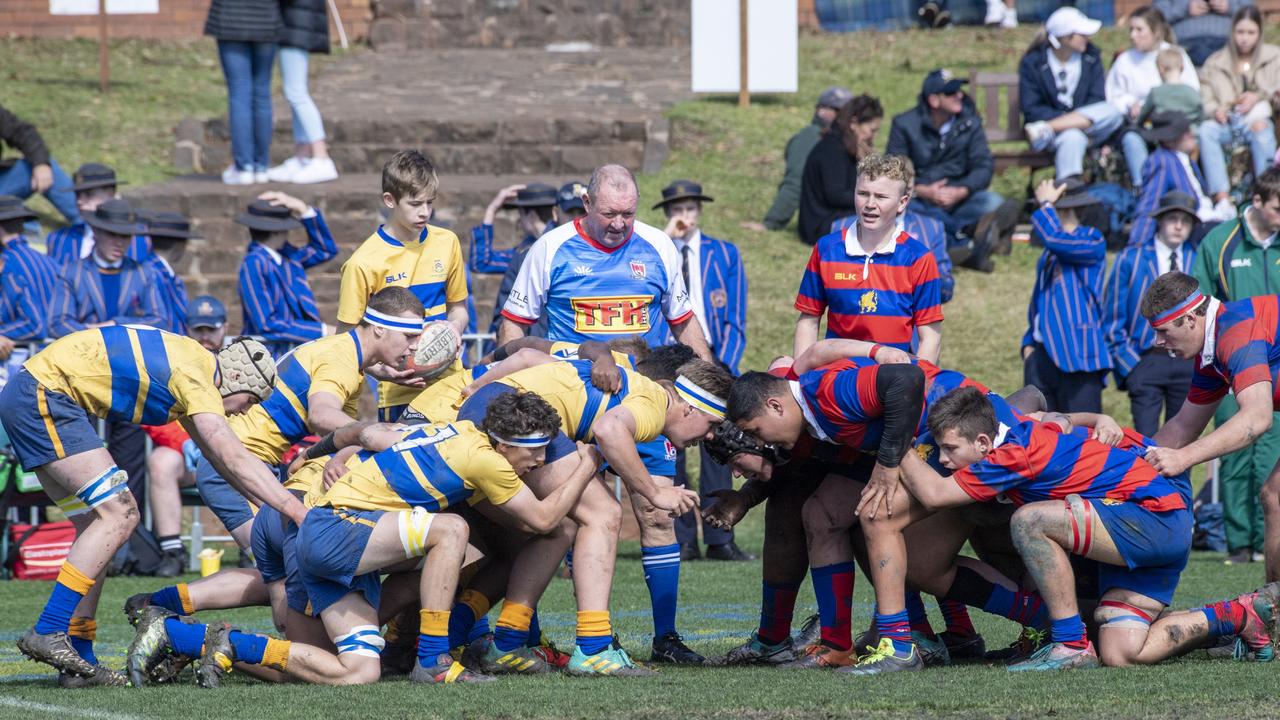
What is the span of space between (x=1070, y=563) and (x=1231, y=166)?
1060 cm

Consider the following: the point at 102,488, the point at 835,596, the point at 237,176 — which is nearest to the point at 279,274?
the point at 237,176

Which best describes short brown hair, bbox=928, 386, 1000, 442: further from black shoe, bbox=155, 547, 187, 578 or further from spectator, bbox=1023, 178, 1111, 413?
black shoe, bbox=155, 547, 187, 578

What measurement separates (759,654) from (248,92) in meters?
9.66

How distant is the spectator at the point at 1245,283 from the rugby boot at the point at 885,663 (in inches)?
172

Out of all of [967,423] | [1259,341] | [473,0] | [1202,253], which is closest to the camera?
[967,423]

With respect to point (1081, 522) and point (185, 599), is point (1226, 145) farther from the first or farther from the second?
point (185, 599)

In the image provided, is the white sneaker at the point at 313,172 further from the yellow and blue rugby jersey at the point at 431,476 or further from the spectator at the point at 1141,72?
the yellow and blue rugby jersey at the point at 431,476

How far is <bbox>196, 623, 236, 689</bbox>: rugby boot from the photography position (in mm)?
6793

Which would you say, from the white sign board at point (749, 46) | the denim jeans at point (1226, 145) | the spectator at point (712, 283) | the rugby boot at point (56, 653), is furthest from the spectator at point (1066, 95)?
the rugby boot at point (56, 653)

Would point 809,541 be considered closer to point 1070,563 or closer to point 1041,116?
point 1070,563

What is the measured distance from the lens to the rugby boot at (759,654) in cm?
750

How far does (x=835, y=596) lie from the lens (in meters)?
7.21

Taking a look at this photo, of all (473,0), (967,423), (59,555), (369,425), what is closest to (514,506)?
(369,425)

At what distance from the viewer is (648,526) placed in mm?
7867
